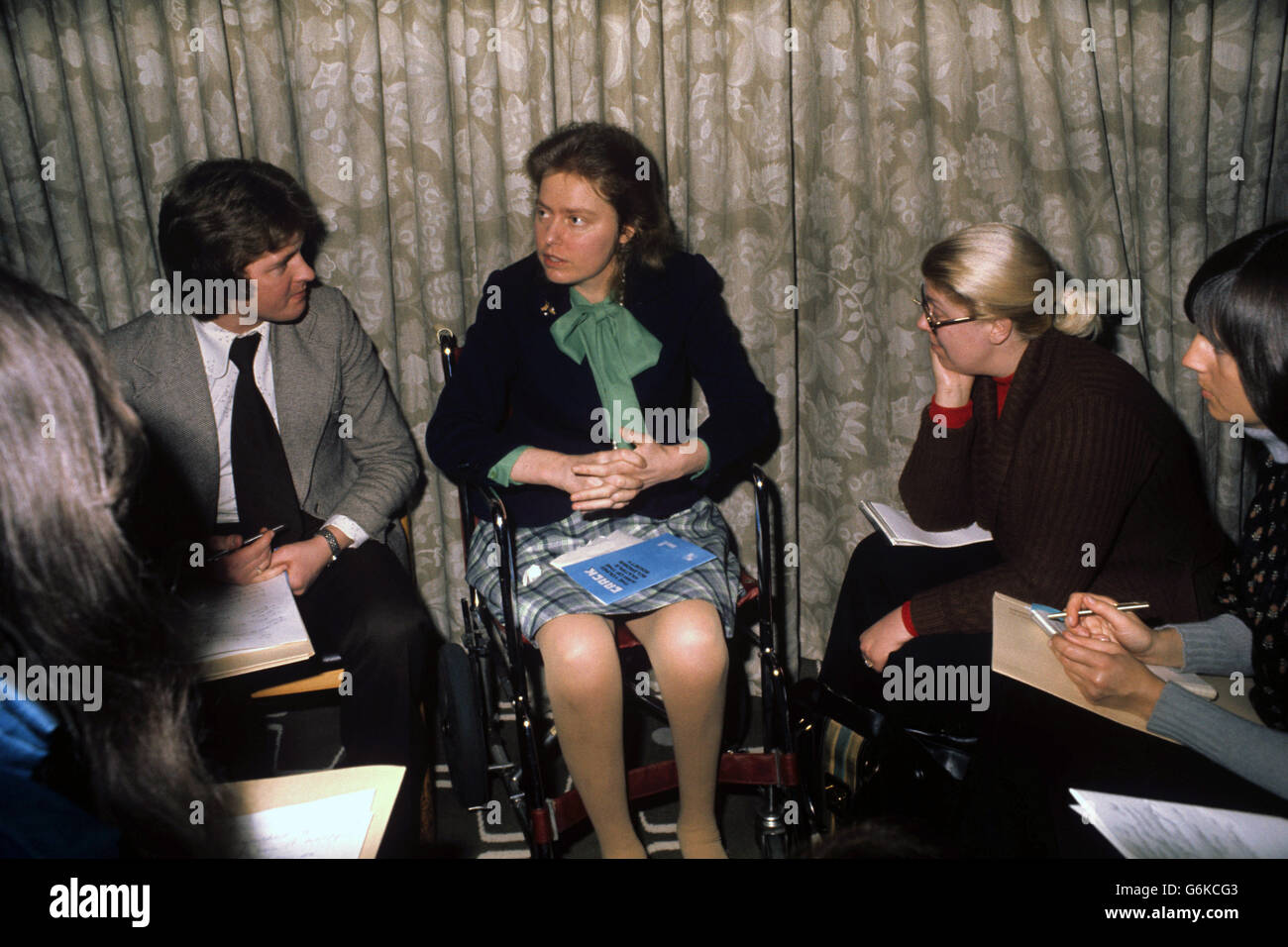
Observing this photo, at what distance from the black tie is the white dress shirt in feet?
0.07

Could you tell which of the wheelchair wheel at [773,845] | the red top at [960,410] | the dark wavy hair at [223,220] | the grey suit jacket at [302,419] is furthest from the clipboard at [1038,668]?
the dark wavy hair at [223,220]

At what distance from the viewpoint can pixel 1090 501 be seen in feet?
5.12

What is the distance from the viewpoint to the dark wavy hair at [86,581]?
0.73m

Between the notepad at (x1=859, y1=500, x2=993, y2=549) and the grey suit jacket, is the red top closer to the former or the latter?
the notepad at (x1=859, y1=500, x2=993, y2=549)

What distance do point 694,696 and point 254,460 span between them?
3.56ft

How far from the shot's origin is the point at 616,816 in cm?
172

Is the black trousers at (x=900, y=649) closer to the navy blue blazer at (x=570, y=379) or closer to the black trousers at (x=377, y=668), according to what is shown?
the navy blue blazer at (x=570, y=379)

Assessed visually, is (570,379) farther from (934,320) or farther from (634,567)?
(934,320)

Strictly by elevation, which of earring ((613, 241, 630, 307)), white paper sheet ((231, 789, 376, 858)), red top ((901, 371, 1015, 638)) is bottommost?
white paper sheet ((231, 789, 376, 858))

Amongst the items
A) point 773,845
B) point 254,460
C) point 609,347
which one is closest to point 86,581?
point 254,460

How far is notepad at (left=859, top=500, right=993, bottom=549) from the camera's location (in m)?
1.89

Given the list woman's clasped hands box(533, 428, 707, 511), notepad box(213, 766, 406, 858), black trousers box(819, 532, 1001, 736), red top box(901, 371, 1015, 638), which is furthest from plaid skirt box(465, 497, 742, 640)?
notepad box(213, 766, 406, 858)
